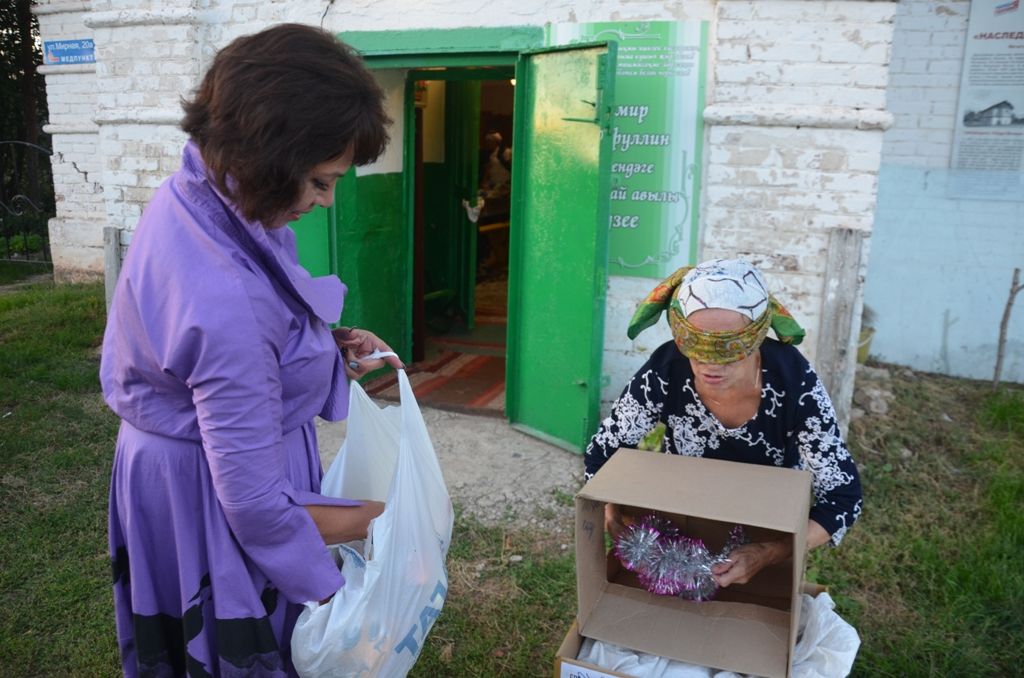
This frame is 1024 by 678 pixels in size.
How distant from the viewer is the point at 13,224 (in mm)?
11125

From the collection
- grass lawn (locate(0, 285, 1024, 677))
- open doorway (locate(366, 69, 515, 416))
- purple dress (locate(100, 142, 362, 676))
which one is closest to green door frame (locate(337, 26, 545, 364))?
open doorway (locate(366, 69, 515, 416))

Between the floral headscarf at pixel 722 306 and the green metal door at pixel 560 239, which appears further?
the green metal door at pixel 560 239

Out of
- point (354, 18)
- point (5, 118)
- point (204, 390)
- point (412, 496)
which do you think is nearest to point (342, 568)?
point (412, 496)

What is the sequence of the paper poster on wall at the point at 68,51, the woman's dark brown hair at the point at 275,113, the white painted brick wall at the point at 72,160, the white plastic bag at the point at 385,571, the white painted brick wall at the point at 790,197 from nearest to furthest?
the woman's dark brown hair at the point at 275,113
the white plastic bag at the point at 385,571
the white painted brick wall at the point at 790,197
the paper poster on wall at the point at 68,51
the white painted brick wall at the point at 72,160

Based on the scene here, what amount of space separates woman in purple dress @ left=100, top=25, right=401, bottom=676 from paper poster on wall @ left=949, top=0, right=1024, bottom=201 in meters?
5.86

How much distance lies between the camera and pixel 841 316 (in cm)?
448

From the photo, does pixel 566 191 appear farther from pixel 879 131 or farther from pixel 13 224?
pixel 13 224

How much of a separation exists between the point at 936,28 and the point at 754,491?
5603 mm

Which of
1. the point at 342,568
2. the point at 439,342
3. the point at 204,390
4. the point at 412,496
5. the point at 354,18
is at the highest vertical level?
the point at 354,18

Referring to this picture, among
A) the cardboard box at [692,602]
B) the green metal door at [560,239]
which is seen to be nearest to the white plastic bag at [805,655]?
the cardboard box at [692,602]

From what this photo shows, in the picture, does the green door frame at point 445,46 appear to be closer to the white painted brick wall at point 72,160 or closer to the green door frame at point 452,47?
the green door frame at point 452,47

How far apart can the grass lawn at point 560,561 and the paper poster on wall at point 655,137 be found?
1.64m

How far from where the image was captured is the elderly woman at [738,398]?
1.84 m

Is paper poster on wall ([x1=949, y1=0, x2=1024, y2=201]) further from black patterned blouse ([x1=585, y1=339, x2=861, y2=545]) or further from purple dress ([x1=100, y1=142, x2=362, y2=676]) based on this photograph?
purple dress ([x1=100, y1=142, x2=362, y2=676])
